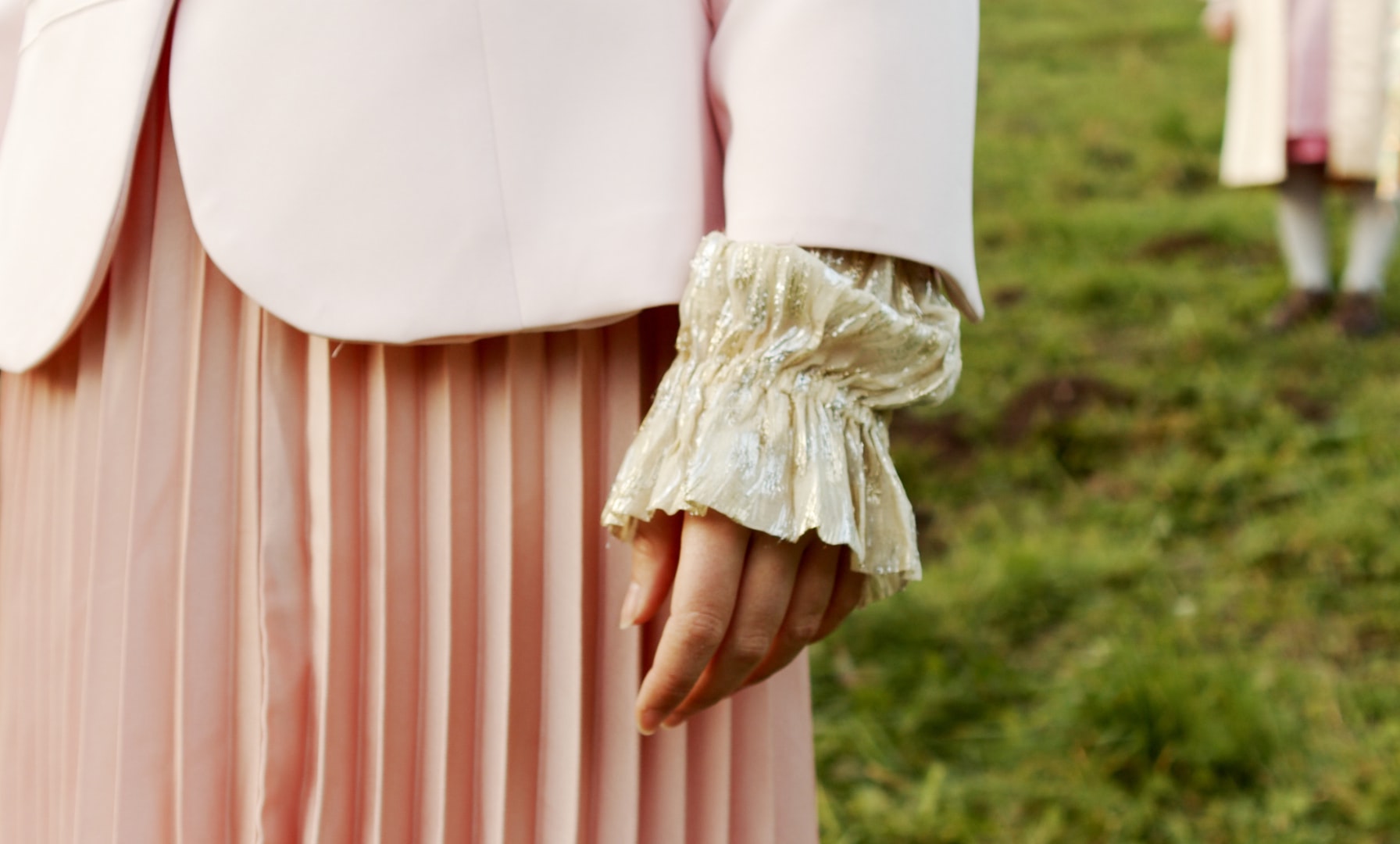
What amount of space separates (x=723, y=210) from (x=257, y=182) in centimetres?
30

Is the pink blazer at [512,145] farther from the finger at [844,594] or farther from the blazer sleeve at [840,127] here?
the finger at [844,594]

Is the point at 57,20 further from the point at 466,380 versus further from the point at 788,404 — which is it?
the point at 788,404

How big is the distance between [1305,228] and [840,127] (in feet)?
10.9

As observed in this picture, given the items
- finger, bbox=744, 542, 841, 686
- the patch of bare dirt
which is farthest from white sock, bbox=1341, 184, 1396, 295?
finger, bbox=744, 542, 841, 686

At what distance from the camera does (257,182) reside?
0.76 meters

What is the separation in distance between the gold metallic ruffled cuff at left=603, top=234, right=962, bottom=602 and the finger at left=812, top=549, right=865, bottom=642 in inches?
0.5

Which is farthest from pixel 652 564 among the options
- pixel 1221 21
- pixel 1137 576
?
pixel 1221 21

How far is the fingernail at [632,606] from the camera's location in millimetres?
781

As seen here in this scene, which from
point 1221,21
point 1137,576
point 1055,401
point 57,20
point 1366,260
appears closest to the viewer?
point 57,20

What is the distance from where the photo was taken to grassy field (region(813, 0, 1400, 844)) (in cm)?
181

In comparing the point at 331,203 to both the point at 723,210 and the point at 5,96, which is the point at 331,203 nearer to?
the point at 723,210

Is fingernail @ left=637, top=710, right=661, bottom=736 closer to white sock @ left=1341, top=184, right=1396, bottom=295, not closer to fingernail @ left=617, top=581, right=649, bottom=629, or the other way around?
fingernail @ left=617, top=581, right=649, bottom=629

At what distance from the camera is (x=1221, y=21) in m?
3.96

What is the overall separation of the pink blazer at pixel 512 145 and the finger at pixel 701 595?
0.48 feet
